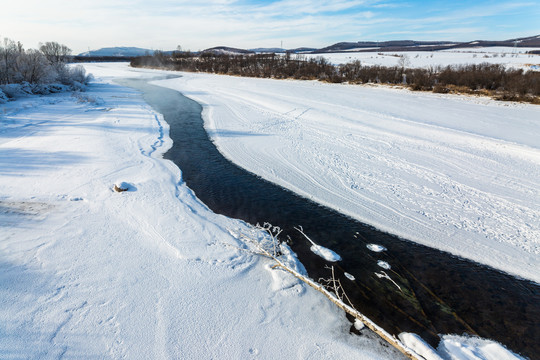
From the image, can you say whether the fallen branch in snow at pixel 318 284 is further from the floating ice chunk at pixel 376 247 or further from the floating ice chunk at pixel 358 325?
the floating ice chunk at pixel 376 247

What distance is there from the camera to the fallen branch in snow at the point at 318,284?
132 inches

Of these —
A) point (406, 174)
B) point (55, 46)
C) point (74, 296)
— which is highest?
point (55, 46)

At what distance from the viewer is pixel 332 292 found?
14.5ft

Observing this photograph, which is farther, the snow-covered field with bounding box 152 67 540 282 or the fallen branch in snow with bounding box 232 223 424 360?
the snow-covered field with bounding box 152 67 540 282

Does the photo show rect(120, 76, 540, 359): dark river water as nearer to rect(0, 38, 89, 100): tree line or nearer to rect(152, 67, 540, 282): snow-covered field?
rect(152, 67, 540, 282): snow-covered field

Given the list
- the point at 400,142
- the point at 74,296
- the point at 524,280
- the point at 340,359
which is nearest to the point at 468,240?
the point at 524,280

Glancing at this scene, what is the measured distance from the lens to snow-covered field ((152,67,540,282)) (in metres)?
5.89

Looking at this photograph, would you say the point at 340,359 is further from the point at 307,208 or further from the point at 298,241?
the point at 307,208

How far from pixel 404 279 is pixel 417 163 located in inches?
207

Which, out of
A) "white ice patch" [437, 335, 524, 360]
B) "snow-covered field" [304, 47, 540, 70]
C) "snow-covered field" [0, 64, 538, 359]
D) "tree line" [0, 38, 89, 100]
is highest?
"snow-covered field" [304, 47, 540, 70]

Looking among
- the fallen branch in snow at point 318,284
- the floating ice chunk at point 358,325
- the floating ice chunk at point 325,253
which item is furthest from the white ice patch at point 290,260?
the floating ice chunk at point 358,325

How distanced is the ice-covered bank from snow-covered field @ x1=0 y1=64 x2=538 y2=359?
0.06 ft

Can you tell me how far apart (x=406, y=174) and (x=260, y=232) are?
489 centimetres

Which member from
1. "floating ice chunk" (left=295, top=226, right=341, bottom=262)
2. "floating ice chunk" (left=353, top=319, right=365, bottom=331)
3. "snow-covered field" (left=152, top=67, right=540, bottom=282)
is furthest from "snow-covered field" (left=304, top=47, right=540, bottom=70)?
"floating ice chunk" (left=353, top=319, right=365, bottom=331)
